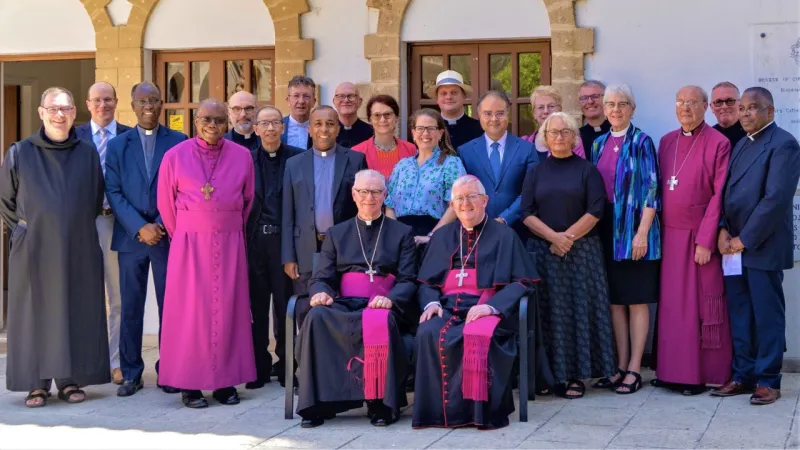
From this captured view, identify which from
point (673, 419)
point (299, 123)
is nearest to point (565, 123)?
point (673, 419)

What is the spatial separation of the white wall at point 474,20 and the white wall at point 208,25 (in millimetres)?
1217

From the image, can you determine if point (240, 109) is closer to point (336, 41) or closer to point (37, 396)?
point (336, 41)

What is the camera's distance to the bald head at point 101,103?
7.55 metres

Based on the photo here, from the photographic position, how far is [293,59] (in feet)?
28.6

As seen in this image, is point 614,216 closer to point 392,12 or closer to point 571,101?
point 571,101

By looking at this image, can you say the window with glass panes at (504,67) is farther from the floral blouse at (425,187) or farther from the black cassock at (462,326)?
the black cassock at (462,326)

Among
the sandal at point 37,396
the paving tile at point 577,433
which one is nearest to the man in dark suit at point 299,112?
the sandal at point 37,396

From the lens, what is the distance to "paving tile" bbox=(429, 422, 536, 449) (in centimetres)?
569

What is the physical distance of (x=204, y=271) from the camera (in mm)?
6805

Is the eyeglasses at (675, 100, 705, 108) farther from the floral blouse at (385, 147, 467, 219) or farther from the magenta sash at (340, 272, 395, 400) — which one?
the magenta sash at (340, 272, 395, 400)

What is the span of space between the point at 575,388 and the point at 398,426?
1362 millimetres

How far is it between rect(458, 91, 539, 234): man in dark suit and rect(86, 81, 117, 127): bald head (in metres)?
2.47

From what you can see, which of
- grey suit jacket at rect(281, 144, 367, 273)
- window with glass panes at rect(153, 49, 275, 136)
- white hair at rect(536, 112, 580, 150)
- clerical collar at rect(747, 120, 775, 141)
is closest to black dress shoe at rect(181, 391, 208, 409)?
grey suit jacket at rect(281, 144, 367, 273)

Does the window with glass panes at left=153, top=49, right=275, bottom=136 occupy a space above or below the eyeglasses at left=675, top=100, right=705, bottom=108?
above
